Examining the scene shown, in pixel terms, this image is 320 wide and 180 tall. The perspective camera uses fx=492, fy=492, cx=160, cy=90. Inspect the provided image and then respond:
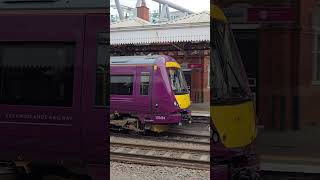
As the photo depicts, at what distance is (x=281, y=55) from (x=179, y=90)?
0.66 metres

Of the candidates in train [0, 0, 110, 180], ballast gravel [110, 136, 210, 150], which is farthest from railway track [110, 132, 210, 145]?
train [0, 0, 110, 180]

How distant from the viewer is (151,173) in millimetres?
3197

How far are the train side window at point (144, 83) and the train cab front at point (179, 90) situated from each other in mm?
162

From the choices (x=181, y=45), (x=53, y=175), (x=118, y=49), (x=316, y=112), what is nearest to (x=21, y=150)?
(x=53, y=175)

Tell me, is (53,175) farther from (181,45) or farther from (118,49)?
(181,45)

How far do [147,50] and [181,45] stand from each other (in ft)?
0.73

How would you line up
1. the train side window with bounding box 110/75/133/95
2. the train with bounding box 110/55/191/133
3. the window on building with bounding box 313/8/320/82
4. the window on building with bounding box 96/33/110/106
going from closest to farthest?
the window on building with bounding box 313/8/320/82 → the train with bounding box 110/55/191/133 → the train side window with bounding box 110/75/133/95 → the window on building with bounding box 96/33/110/106

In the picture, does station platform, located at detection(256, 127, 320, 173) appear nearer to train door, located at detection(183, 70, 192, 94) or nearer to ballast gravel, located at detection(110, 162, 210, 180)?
ballast gravel, located at detection(110, 162, 210, 180)

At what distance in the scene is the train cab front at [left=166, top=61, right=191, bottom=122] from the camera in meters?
3.02

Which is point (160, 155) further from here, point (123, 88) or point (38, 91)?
point (38, 91)

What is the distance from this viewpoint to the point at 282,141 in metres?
3.02

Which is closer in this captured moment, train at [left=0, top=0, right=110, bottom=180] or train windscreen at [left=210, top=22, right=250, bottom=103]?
train windscreen at [left=210, top=22, right=250, bottom=103]

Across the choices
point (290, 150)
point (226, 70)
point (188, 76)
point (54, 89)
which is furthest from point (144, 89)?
point (290, 150)

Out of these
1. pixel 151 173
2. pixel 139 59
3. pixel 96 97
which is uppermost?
pixel 139 59
